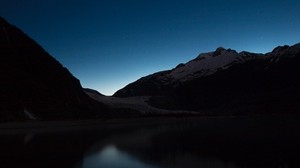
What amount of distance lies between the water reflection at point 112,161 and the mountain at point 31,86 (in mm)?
48032

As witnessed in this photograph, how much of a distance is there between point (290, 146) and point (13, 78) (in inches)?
2847

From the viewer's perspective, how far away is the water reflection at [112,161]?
20.8m

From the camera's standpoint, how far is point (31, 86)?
87000 millimetres

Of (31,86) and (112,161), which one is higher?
(31,86)

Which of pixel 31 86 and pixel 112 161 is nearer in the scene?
pixel 112 161

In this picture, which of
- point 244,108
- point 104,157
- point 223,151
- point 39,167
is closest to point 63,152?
point 104,157

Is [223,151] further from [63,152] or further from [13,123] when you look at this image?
[13,123]

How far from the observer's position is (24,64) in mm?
97000

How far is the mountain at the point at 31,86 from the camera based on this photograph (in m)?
77.7

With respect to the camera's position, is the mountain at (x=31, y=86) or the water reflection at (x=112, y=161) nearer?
the water reflection at (x=112, y=161)

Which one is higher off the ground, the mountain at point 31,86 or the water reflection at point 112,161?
the mountain at point 31,86

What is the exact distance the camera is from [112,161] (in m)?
22.8

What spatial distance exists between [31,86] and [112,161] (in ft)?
228

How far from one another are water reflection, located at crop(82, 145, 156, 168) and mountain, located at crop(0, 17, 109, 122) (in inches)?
1891
